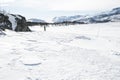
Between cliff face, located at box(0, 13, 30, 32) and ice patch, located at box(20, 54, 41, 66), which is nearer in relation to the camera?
ice patch, located at box(20, 54, 41, 66)

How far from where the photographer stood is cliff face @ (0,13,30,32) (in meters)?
27.1

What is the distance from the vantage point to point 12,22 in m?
29.0

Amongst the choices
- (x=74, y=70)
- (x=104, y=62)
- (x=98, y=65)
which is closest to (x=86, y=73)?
(x=74, y=70)

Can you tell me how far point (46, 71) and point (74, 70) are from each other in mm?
1381

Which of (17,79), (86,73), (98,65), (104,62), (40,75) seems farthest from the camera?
(104,62)

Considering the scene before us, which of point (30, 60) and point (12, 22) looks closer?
point (30, 60)

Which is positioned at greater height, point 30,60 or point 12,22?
point 12,22

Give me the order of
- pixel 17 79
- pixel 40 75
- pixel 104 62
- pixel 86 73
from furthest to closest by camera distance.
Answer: pixel 104 62
pixel 86 73
pixel 40 75
pixel 17 79

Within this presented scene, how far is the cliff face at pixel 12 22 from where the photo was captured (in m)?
27.1

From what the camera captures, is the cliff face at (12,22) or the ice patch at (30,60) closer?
the ice patch at (30,60)

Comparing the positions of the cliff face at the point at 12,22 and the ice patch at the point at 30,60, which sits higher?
the cliff face at the point at 12,22

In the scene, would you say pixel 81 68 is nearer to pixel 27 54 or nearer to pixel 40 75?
pixel 40 75

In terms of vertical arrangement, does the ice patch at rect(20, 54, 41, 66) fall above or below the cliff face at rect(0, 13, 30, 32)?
below

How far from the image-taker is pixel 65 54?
13.2 metres
